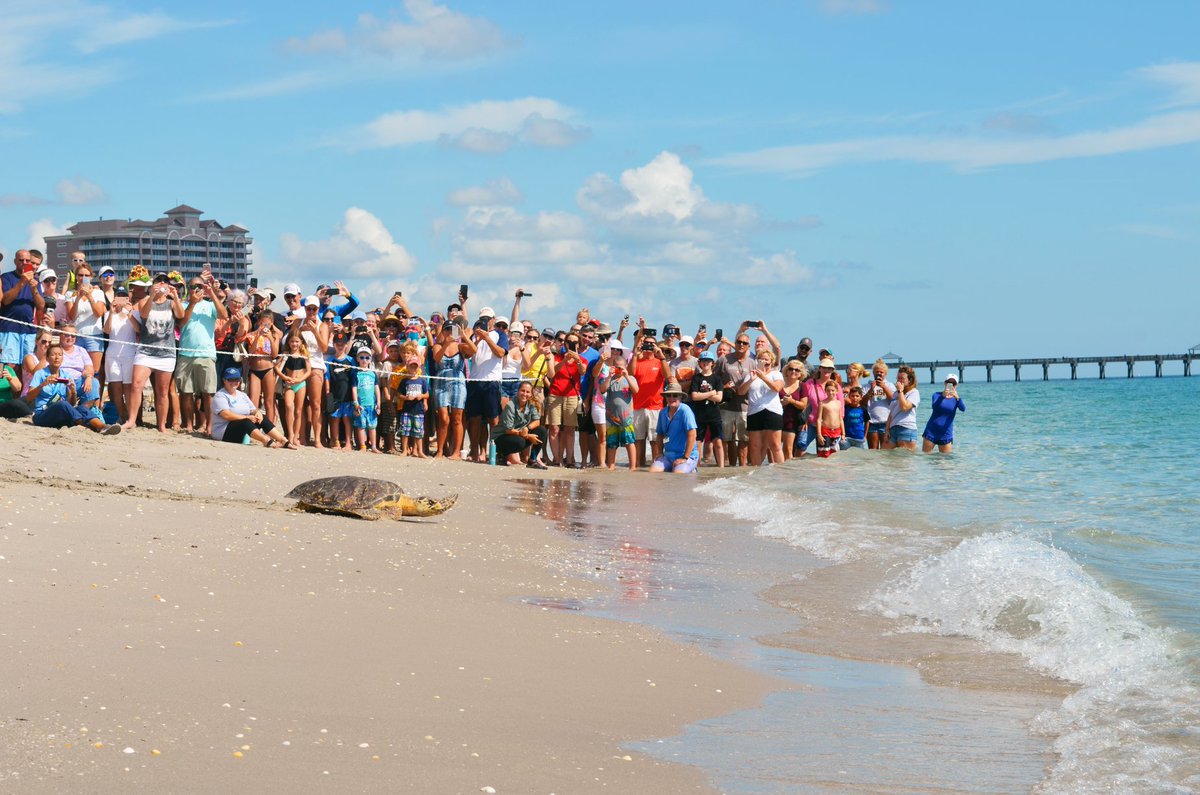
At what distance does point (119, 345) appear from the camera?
13234mm

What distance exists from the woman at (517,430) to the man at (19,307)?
18.1ft

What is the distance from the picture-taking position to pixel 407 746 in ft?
13.4

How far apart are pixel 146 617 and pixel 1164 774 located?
3.96m

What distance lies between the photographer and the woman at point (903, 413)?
1681 cm

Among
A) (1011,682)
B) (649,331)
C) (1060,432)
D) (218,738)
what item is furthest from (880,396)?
(1060,432)

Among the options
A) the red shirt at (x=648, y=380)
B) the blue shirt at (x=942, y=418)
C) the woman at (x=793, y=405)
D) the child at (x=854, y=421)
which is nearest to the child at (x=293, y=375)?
the red shirt at (x=648, y=380)

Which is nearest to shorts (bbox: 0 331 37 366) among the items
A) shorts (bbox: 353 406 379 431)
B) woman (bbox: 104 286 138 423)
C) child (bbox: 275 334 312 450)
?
woman (bbox: 104 286 138 423)

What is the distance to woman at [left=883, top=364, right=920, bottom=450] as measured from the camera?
55.2 ft

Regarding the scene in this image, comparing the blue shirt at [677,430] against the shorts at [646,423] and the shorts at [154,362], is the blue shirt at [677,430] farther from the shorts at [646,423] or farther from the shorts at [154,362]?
the shorts at [154,362]

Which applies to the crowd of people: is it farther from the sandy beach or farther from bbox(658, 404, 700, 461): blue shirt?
the sandy beach

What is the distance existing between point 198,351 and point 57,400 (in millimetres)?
1523

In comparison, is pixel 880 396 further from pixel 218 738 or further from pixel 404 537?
pixel 218 738

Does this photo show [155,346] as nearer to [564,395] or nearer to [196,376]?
[196,376]

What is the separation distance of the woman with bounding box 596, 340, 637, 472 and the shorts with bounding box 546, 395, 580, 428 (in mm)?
350
